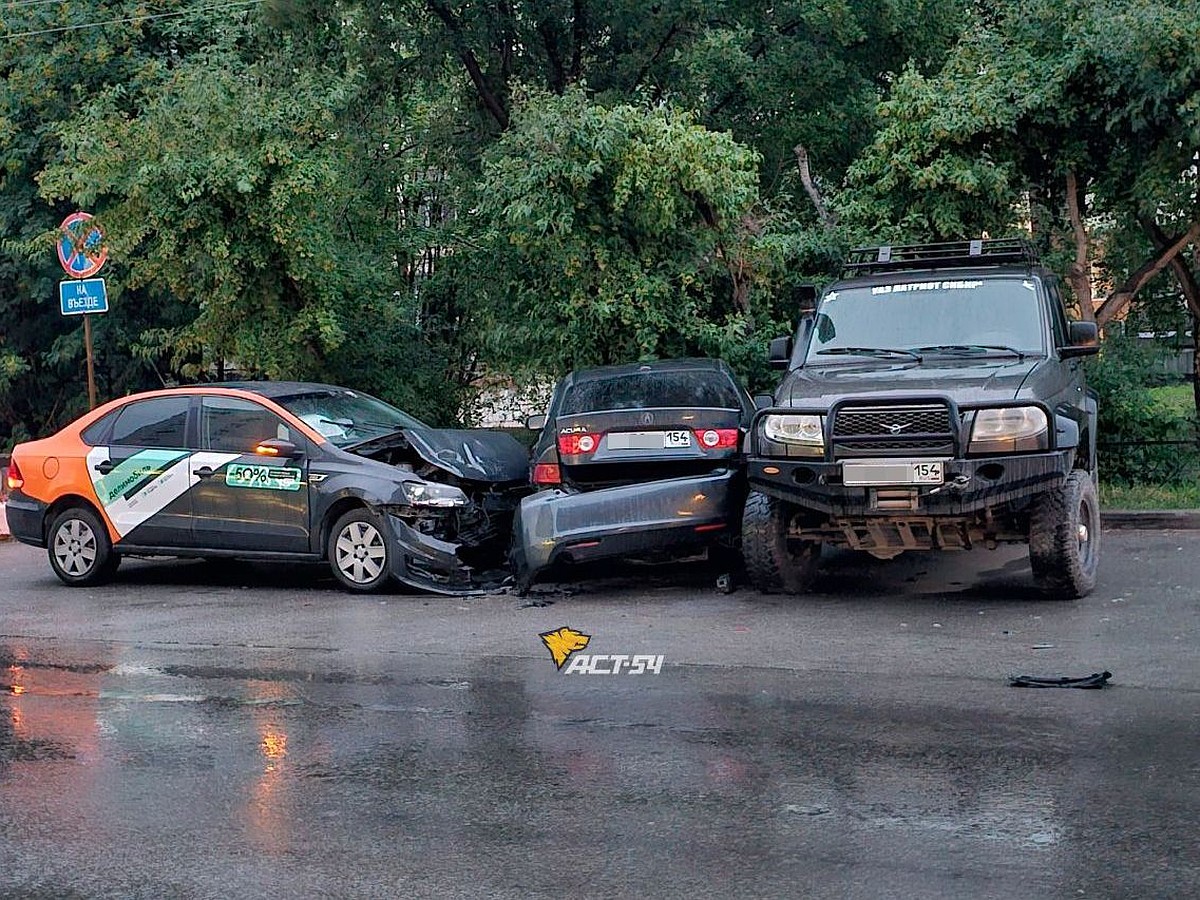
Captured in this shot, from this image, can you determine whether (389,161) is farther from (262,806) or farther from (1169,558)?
(262,806)

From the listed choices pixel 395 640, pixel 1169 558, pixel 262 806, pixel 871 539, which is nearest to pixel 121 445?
pixel 395 640

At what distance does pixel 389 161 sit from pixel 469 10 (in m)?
1.99

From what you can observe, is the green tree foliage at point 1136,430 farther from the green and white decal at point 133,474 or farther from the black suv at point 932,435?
the green and white decal at point 133,474

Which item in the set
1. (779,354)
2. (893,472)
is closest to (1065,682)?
(893,472)

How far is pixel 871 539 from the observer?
1013cm

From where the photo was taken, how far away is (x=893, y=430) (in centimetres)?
959

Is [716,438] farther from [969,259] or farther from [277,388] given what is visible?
[277,388]

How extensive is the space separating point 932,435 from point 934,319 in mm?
1845

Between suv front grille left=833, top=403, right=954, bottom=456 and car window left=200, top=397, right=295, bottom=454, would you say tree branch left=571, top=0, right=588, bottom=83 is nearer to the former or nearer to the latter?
car window left=200, top=397, right=295, bottom=454

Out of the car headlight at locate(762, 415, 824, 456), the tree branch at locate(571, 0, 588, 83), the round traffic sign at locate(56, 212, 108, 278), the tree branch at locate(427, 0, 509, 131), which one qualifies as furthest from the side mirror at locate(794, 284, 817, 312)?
the round traffic sign at locate(56, 212, 108, 278)

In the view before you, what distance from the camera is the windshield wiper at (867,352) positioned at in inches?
427

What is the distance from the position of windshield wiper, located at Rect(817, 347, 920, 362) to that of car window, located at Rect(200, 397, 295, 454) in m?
4.01

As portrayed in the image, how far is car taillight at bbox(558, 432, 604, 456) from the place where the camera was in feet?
36.3

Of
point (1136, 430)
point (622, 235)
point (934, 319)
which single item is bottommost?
point (1136, 430)
